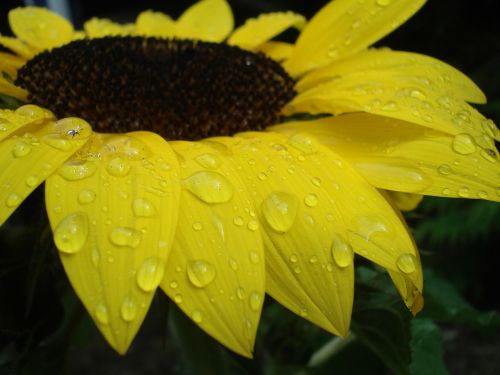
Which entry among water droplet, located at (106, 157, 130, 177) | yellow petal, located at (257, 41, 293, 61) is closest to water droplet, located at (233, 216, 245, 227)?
water droplet, located at (106, 157, 130, 177)

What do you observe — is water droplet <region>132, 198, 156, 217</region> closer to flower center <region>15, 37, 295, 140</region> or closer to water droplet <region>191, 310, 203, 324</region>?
water droplet <region>191, 310, 203, 324</region>

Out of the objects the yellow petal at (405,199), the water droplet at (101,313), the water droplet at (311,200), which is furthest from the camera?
the yellow petal at (405,199)

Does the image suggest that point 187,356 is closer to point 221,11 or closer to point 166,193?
point 166,193

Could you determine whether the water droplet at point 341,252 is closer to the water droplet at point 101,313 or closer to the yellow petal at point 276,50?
the water droplet at point 101,313

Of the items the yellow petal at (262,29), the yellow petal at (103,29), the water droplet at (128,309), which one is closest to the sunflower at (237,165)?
the water droplet at (128,309)

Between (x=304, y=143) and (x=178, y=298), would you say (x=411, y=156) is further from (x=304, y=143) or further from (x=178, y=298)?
(x=178, y=298)

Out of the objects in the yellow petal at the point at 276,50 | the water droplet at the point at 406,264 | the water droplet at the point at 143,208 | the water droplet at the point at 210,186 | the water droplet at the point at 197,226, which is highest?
the water droplet at the point at 143,208
